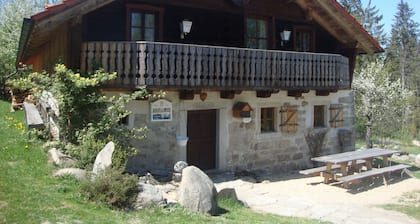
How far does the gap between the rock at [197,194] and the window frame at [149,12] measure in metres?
5.05

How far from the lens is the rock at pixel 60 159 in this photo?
7738 mm

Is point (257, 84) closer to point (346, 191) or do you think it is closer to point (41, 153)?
point (346, 191)

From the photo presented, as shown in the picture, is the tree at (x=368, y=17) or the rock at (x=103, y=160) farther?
the tree at (x=368, y=17)

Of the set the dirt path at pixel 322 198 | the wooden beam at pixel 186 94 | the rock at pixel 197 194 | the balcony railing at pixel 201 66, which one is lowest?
the dirt path at pixel 322 198

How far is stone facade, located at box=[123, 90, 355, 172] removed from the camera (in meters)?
10.4

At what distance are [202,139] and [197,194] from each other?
4.92m

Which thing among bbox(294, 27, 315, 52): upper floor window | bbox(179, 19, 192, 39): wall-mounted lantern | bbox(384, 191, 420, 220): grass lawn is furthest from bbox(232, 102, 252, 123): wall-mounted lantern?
bbox(384, 191, 420, 220): grass lawn

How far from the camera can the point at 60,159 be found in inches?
307

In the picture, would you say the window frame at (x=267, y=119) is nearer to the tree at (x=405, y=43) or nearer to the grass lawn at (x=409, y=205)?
the grass lawn at (x=409, y=205)

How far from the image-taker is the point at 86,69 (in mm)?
9398

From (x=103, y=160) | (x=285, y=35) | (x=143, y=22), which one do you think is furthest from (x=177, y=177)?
(x=285, y=35)

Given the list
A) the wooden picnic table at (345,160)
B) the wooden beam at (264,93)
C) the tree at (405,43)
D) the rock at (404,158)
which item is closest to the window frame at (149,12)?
the wooden beam at (264,93)

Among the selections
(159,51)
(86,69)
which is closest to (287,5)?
(159,51)

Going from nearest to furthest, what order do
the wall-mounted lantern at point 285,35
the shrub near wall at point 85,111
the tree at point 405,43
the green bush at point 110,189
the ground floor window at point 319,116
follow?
the green bush at point 110,189 < the shrub near wall at point 85,111 < the wall-mounted lantern at point 285,35 < the ground floor window at point 319,116 < the tree at point 405,43
